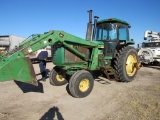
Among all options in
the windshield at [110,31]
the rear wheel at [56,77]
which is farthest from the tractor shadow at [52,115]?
the windshield at [110,31]

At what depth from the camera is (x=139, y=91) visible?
237 inches

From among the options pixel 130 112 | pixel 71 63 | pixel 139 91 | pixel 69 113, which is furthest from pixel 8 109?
pixel 139 91

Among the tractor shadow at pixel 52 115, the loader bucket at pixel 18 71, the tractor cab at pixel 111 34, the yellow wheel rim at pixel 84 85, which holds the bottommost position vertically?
the tractor shadow at pixel 52 115

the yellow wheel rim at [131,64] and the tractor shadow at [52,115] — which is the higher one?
the yellow wheel rim at [131,64]

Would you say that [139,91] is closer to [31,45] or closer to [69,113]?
[69,113]

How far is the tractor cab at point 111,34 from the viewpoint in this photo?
278 inches

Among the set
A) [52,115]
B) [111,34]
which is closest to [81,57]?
[111,34]

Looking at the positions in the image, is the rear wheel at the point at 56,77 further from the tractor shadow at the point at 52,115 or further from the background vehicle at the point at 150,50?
the background vehicle at the point at 150,50

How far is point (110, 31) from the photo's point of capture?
712 centimetres

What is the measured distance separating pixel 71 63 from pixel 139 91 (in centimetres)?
247

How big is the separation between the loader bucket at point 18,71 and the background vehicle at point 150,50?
10.0m

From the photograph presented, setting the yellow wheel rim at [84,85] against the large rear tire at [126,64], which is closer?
the yellow wheel rim at [84,85]

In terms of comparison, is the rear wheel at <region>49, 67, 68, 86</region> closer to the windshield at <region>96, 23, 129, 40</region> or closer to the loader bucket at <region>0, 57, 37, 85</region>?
the windshield at <region>96, 23, 129, 40</region>

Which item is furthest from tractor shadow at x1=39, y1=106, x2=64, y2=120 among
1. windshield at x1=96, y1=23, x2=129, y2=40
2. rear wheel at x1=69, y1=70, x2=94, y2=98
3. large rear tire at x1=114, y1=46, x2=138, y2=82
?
windshield at x1=96, y1=23, x2=129, y2=40
